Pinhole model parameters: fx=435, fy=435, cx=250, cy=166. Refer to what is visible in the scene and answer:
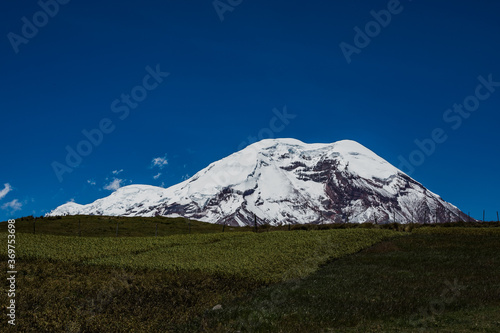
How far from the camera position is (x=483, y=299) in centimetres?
2431

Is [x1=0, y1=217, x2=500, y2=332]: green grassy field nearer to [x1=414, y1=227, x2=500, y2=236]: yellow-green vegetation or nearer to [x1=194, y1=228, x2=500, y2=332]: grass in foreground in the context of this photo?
[x1=194, y1=228, x2=500, y2=332]: grass in foreground

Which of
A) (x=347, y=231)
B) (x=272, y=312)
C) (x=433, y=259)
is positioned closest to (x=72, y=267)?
(x=272, y=312)

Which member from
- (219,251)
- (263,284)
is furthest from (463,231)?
(263,284)

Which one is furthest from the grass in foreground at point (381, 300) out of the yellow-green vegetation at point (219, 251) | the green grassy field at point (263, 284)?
the yellow-green vegetation at point (219, 251)

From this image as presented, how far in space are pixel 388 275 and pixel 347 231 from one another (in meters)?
25.5

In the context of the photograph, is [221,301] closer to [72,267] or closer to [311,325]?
A: [311,325]

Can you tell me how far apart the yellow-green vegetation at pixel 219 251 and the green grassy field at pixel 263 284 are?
12cm

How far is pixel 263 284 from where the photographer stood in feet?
105

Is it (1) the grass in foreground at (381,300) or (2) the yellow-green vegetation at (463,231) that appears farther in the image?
(2) the yellow-green vegetation at (463,231)

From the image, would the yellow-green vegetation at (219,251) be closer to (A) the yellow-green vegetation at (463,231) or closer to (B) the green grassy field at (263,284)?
(B) the green grassy field at (263,284)

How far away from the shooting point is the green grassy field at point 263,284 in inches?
796

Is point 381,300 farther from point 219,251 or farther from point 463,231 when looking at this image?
point 463,231

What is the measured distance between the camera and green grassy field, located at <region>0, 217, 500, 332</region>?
20.2 metres

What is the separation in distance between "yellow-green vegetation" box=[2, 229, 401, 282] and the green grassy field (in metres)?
0.12
